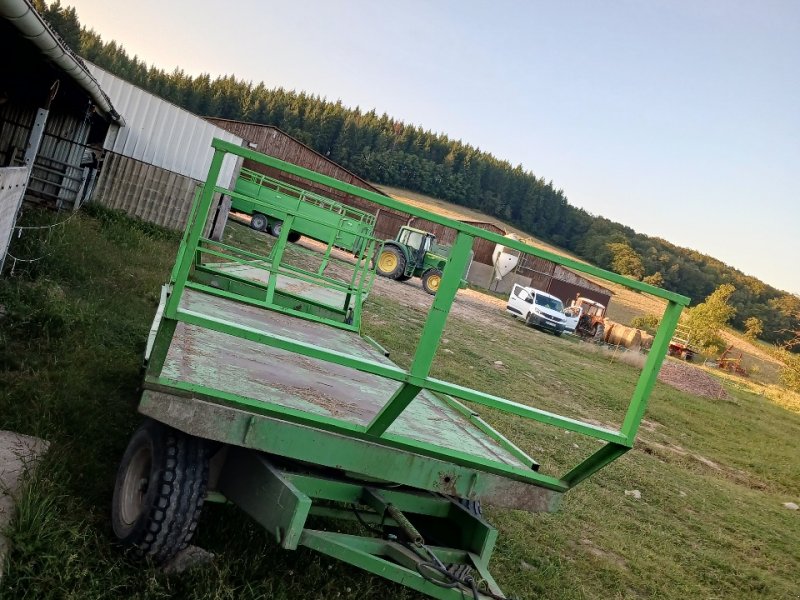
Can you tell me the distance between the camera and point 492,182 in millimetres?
87312

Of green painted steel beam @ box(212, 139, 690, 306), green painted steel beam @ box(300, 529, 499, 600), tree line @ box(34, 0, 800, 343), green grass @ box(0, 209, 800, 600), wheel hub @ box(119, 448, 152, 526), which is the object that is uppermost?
tree line @ box(34, 0, 800, 343)

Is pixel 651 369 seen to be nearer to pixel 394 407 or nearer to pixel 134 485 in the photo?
pixel 394 407

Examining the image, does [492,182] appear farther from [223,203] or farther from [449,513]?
[449,513]

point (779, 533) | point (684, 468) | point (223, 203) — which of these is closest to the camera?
point (779, 533)

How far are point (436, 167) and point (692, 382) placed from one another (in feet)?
220

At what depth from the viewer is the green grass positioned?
2.47 m

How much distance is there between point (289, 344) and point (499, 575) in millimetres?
2189

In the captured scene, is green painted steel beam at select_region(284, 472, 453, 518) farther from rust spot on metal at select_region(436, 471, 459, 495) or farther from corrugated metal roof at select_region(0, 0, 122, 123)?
corrugated metal roof at select_region(0, 0, 122, 123)

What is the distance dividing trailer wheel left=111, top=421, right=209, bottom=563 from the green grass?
10 centimetres

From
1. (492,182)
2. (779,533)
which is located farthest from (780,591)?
(492,182)

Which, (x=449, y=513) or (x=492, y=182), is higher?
(x=492, y=182)

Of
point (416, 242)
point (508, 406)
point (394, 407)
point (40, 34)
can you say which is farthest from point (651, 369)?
point (416, 242)

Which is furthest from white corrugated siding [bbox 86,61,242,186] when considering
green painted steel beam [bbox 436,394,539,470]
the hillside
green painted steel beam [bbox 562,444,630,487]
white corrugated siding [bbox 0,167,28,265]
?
the hillside

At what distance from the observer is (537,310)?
74.0 ft
